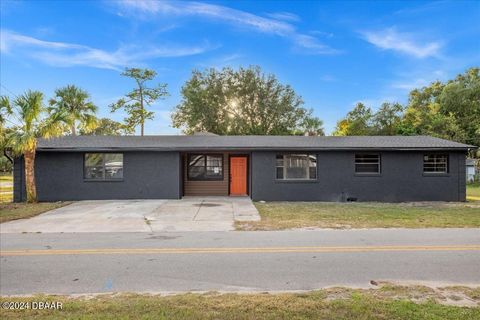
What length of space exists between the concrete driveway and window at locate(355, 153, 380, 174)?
6184 millimetres

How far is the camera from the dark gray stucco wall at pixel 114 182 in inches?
624

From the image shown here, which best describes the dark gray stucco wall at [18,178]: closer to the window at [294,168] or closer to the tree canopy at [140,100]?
the window at [294,168]

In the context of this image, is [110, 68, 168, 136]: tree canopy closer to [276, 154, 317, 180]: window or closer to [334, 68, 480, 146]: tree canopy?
[276, 154, 317, 180]: window

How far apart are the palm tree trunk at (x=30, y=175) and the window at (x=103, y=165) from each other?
7.45ft

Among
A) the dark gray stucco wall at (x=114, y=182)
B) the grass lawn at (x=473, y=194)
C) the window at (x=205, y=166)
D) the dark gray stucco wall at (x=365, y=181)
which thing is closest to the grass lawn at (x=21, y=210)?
the dark gray stucco wall at (x=114, y=182)

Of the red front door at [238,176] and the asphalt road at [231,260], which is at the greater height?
the red front door at [238,176]

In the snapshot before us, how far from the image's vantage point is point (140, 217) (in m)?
11.1

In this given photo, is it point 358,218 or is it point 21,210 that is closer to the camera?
point 358,218

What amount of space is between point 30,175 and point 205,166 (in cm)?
828

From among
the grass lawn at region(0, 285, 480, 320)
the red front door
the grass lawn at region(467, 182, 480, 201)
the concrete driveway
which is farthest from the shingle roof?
the grass lawn at region(0, 285, 480, 320)

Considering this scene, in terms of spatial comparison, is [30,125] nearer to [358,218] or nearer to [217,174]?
[217,174]

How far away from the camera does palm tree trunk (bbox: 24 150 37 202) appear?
47.1 ft

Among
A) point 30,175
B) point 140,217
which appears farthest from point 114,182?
point 140,217

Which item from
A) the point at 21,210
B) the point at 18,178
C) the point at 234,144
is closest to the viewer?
the point at 21,210
